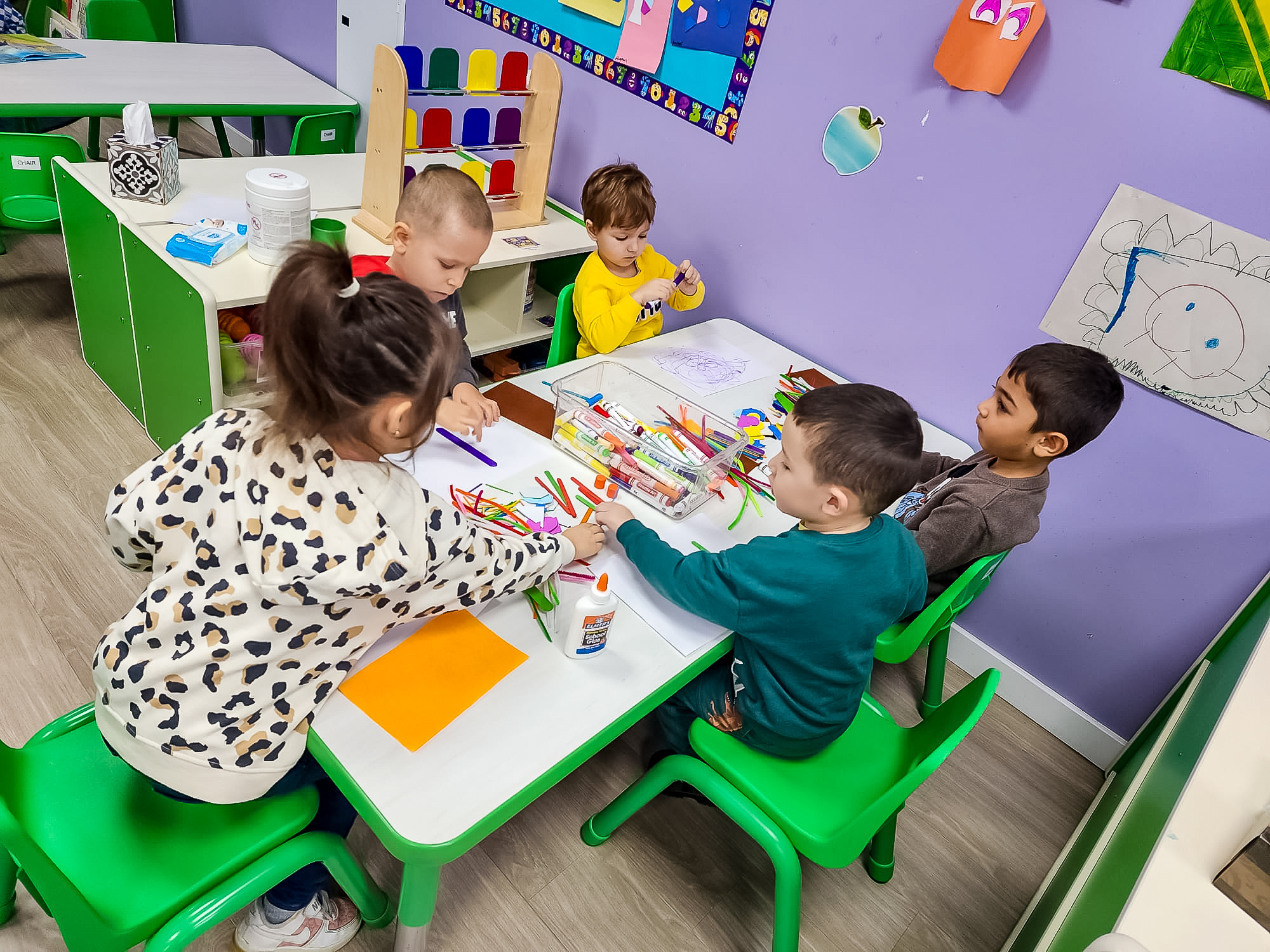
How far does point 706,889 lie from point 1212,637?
53.9 inches

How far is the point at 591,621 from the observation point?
3.72 ft

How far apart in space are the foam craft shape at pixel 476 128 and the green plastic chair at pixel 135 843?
6.11 ft

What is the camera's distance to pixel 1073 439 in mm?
1663

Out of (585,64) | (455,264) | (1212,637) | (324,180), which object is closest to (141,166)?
(324,180)

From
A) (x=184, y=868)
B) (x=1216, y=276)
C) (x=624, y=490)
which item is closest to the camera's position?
(x=184, y=868)

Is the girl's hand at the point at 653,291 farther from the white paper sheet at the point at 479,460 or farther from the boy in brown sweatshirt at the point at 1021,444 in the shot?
the boy in brown sweatshirt at the point at 1021,444

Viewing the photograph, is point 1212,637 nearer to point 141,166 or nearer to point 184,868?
point 184,868

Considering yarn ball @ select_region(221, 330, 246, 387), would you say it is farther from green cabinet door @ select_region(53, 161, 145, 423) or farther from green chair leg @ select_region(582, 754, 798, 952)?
green chair leg @ select_region(582, 754, 798, 952)

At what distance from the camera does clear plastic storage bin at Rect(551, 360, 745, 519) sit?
1523mm

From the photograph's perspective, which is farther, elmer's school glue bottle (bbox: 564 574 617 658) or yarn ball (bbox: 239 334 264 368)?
yarn ball (bbox: 239 334 264 368)

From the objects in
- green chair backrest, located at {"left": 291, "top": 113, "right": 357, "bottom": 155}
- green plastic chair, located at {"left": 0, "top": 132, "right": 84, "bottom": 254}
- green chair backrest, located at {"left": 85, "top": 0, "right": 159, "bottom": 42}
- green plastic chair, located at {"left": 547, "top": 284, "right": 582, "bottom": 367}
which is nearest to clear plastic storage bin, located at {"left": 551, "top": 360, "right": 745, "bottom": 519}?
green plastic chair, located at {"left": 547, "top": 284, "right": 582, "bottom": 367}

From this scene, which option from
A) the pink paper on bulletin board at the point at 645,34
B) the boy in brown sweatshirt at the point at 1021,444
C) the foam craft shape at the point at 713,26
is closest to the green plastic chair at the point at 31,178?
the pink paper on bulletin board at the point at 645,34

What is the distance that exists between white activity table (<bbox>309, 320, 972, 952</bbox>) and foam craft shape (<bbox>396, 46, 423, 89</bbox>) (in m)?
1.65

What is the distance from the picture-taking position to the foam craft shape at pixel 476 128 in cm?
237
